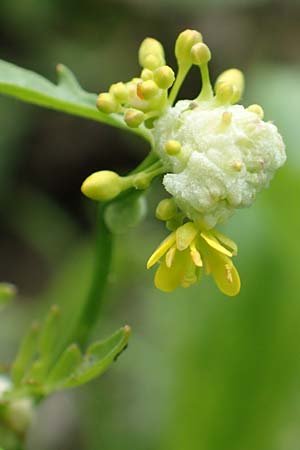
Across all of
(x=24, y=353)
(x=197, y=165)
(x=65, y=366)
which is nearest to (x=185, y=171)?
(x=197, y=165)

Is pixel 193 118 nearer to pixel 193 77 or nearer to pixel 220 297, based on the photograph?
pixel 220 297

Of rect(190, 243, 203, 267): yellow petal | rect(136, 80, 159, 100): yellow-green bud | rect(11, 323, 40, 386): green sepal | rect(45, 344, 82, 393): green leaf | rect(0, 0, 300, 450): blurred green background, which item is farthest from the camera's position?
rect(0, 0, 300, 450): blurred green background

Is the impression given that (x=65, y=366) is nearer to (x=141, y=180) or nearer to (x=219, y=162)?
(x=141, y=180)

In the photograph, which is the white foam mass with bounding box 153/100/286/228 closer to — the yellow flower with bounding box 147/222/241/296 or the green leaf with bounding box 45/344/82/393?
the yellow flower with bounding box 147/222/241/296

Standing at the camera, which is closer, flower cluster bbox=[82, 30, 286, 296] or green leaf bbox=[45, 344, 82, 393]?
flower cluster bbox=[82, 30, 286, 296]

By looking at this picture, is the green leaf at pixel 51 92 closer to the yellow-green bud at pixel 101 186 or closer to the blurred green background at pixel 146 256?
the yellow-green bud at pixel 101 186

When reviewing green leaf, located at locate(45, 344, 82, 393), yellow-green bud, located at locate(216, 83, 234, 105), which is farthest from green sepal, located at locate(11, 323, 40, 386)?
yellow-green bud, located at locate(216, 83, 234, 105)

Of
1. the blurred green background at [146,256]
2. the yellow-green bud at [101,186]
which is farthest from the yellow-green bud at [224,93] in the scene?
the blurred green background at [146,256]
